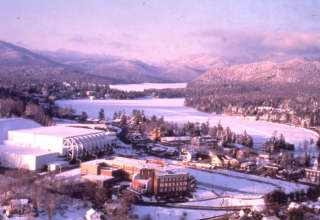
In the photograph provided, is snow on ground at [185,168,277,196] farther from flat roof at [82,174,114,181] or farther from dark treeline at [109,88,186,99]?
dark treeline at [109,88,186,99]

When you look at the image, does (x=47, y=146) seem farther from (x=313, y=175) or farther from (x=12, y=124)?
(x=313, y=175)

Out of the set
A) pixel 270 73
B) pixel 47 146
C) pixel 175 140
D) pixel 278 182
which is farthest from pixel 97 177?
pixel 270 73

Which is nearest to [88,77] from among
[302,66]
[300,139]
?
[302,66]

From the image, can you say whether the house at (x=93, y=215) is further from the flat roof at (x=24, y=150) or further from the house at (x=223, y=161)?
the house at (x=223, y=161)

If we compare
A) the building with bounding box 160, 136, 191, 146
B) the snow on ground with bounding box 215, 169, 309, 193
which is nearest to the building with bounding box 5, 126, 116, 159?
the building with bounding box 160, 136, 191, 146

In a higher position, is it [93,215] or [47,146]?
[47,146]

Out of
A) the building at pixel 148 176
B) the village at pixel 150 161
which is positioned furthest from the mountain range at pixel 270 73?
the building at pixel 148 176

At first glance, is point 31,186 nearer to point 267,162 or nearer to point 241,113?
point 267,162
